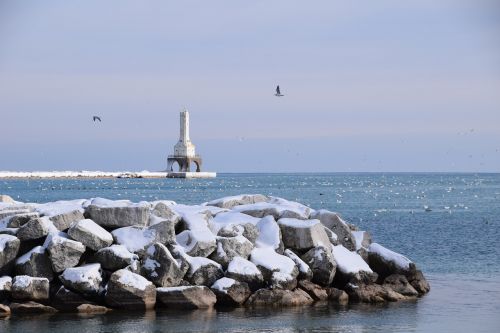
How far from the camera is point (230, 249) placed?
22.4 meters

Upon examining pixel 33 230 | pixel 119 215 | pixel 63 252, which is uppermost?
pixel 119 215

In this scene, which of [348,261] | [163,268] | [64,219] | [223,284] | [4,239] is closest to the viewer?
[163,268]

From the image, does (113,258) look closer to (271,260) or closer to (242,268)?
(242,268)

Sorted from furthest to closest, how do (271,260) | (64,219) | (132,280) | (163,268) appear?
(64,219) < (271,260) < (163,268) < (132,280)

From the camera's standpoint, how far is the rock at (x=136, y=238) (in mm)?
21969

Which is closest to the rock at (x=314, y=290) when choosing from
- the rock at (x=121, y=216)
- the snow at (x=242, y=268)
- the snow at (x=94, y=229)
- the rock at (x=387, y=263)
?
the snow at (x=242, y=268)

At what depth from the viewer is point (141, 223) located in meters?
22.7

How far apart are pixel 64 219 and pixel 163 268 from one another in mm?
3053

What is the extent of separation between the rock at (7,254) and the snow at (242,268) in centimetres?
483

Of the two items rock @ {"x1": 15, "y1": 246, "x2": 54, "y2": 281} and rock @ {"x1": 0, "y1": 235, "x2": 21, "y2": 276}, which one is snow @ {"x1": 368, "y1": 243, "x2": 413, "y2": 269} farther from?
rock @ {"x1": 0, "y1": 235, "x2": 21, "y2": 276}

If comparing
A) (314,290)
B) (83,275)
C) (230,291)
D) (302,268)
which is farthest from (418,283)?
(83,275)

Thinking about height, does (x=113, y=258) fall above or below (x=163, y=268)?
above

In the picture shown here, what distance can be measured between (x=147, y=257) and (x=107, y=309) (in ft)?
5.14

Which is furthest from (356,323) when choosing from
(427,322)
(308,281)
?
(308,281)
